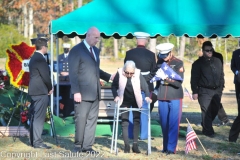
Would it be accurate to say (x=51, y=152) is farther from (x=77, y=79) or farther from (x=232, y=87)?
(x=232, y=87)

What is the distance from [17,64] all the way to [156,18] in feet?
9.51

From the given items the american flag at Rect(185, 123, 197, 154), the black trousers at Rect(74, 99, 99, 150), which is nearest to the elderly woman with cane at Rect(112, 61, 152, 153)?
the black trousers at Rect(74, 99, 99, 150)

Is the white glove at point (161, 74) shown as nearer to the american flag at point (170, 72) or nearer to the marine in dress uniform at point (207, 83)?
the american flag at point (170, 72)

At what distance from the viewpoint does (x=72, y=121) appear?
1382 cm

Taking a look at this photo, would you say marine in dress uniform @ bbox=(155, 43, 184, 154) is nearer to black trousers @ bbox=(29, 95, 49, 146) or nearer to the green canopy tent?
black trousers @ bbox=(29, 95, 49, 146)

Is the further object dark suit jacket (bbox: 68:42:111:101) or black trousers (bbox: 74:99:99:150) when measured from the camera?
black trousers (bbox: 74:99:99:150)

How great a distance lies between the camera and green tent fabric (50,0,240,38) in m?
11.9

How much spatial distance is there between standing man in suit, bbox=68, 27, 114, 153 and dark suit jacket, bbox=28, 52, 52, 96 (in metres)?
0.87

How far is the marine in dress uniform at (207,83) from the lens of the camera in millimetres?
12156

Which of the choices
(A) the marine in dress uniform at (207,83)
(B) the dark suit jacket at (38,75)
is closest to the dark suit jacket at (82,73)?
(B) the dark suit jacket at (38,75)

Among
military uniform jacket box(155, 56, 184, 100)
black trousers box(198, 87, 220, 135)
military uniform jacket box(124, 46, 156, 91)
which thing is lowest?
black trousers box(198, 87, 220, 135)

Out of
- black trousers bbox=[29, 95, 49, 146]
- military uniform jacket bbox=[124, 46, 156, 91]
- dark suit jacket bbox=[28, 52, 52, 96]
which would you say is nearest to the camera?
dark suit jacket bbox=[28, 52, 52, 96]

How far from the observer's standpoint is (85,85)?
9.41 metres

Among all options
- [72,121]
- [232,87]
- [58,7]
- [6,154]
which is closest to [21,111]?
[72,121]
